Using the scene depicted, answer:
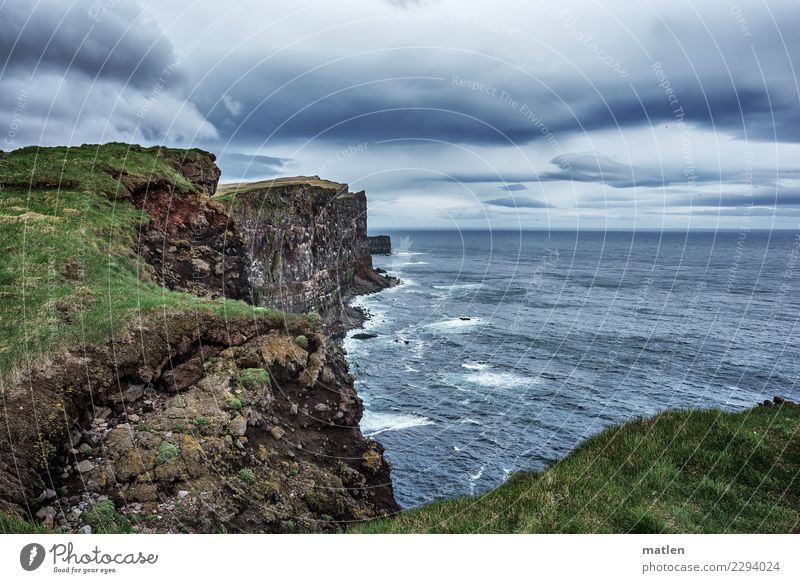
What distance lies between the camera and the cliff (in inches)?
381

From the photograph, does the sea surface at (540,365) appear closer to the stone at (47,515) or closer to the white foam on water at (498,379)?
the white foam on water at (498,379)

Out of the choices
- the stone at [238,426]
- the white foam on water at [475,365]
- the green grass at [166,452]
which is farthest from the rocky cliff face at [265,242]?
the white foam on water at [475,365]

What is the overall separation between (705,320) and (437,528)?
103 m

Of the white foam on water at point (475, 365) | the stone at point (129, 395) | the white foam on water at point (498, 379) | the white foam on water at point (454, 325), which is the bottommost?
the white foam on water at point (498, 379)

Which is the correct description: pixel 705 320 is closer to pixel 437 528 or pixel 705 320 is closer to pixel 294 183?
pixel 294 183

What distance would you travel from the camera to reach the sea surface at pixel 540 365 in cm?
4497

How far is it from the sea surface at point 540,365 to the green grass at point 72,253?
2659 cm

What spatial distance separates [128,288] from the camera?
15664mm

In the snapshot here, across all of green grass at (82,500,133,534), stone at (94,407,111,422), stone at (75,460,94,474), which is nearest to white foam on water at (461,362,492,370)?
stone at (94,407,111,422)

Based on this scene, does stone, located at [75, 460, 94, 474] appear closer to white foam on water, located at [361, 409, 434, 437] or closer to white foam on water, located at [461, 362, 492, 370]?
white foam on water, located at [361, 409, 434, 437]

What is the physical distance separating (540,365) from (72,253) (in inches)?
Answer: 2436

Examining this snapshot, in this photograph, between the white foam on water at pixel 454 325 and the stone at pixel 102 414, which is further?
the white foam on water at pixel 454 325

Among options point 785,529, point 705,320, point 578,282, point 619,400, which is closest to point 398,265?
point 578,282

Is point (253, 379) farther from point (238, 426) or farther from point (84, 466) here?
point (84, 466)
